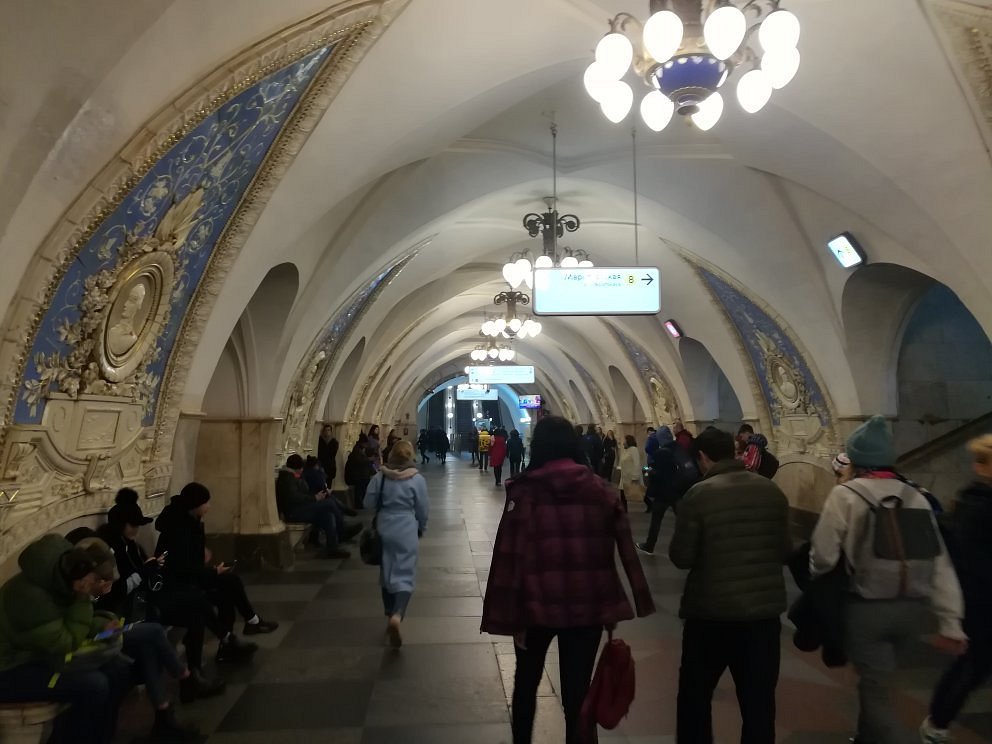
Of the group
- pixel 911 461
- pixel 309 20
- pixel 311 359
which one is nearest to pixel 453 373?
pixel 311 359

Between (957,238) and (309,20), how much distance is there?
4.66 m

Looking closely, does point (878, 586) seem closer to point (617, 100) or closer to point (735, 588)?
point (735, 588)

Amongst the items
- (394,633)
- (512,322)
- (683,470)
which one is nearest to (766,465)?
(683,470)

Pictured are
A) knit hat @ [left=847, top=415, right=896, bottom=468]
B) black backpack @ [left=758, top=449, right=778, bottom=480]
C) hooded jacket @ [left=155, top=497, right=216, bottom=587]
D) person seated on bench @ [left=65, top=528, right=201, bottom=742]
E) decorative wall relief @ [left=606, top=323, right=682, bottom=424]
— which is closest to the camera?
knit hat @ [left=847, top=415, right=896, bottom=468]

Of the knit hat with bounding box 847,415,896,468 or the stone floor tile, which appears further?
the stone floor tile

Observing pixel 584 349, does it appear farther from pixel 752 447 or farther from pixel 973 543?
pixel 973 543

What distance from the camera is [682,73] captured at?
9.81 feet

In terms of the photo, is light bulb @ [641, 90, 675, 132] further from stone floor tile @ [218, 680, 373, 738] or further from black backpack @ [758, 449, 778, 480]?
stone floor tile @ [218, 680, 373, 738]

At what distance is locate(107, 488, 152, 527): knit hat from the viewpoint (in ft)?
10.8

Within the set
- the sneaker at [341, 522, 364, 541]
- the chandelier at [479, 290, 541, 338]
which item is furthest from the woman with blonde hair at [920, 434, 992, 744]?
the chandelier at [479, 290, 541, 338]

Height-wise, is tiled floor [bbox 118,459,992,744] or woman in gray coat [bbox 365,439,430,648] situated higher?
woman in gray coat [bbox 365,439,430,648]

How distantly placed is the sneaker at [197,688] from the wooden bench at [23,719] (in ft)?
2.76

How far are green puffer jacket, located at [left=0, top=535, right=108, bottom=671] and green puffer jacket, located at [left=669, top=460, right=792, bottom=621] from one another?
7.07 ft

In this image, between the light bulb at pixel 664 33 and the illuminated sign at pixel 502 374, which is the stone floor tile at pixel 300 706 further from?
the illuminated sign at pixel 502 374
